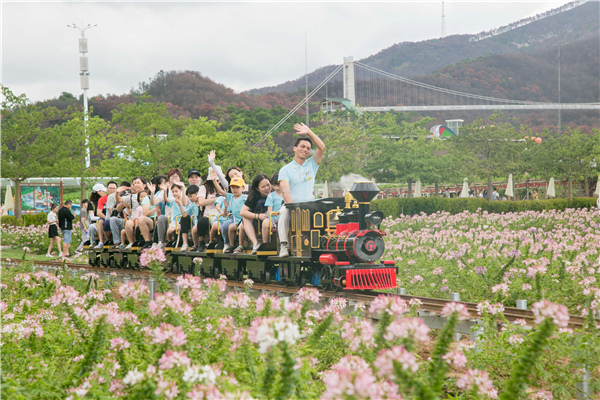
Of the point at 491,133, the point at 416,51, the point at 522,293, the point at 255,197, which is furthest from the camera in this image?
the point at 416,51

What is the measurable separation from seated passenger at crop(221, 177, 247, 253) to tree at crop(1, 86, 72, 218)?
21.7m

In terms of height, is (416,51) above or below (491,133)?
above

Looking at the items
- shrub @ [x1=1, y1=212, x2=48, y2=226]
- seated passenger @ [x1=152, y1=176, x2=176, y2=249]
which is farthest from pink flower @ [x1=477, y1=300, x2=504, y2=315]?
shrub @ [x1=1, y1=212, x2=48, y2=226]

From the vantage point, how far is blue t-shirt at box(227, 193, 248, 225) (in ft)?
34.9

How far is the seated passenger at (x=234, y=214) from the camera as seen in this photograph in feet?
34.7

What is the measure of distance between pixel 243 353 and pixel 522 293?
17.8 ft

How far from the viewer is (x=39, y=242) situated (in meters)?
23.3

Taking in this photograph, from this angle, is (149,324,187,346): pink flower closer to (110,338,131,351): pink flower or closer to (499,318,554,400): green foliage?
(110,338,131,351): pink flower

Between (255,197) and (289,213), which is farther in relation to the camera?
(255,197)

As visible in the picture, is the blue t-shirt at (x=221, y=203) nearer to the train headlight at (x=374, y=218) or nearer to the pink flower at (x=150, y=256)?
the train headlight at (x=374, y=218)

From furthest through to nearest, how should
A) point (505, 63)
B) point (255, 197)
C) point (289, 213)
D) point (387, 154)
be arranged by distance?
point (505, 63), point (387, 154), point (255, 197), point (289, 213)


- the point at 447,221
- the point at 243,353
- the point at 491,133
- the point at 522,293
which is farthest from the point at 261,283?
the point at 491,133

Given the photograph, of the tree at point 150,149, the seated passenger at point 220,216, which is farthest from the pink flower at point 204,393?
the tree at point 150,149

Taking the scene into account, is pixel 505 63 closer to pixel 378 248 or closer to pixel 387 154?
pixel 387 154
